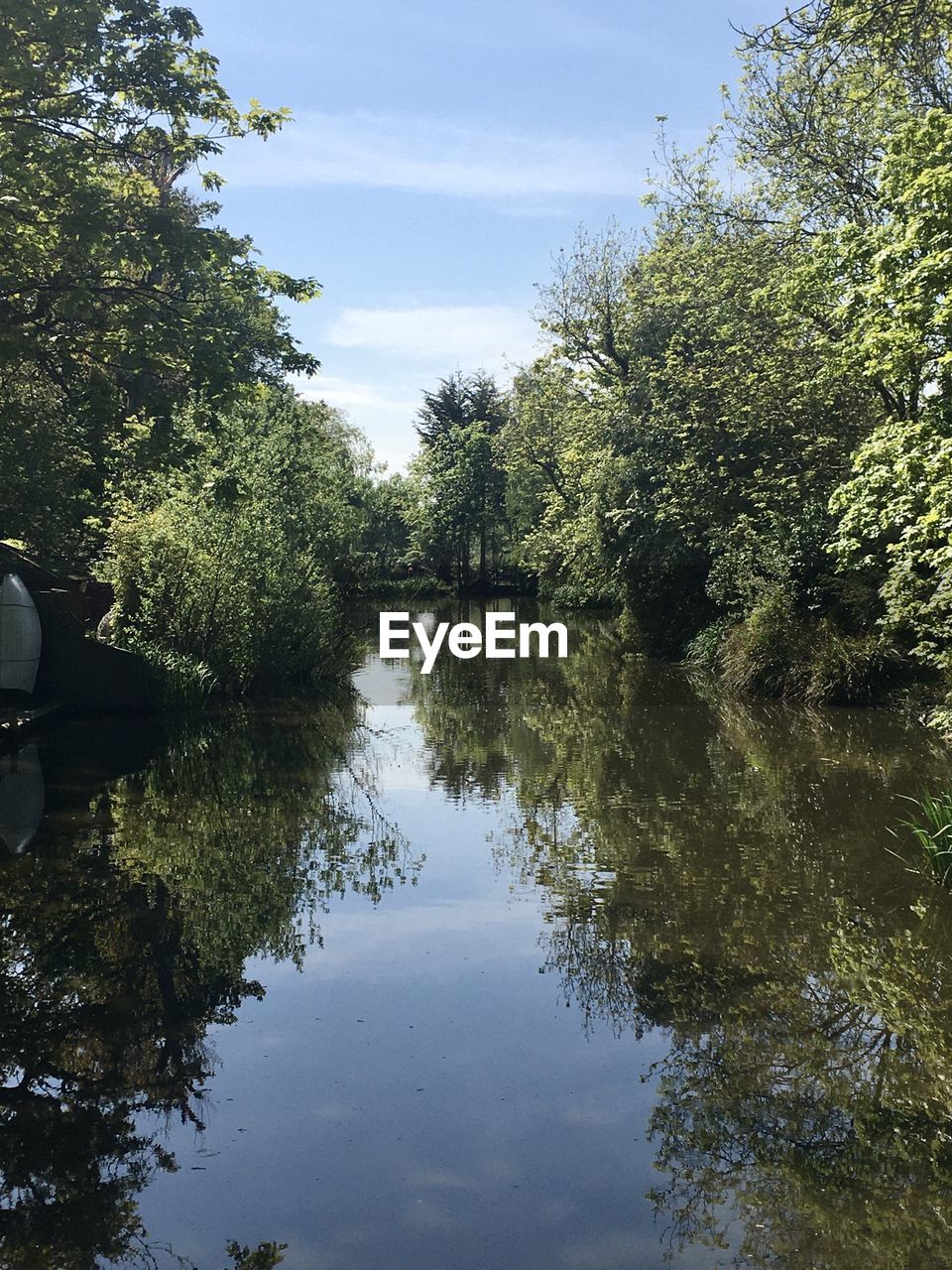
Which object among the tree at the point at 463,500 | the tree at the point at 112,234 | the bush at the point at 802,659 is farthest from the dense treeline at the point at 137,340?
the tree at the point at 463,500

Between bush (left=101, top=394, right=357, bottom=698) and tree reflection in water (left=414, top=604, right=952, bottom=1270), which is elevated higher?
bush (left=101, top=394, right=357, bottom=698)

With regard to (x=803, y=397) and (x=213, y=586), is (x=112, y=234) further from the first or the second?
(x=803, y=397)

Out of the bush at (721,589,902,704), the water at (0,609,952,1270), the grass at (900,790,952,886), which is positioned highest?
the bush at (721,589,902,704)

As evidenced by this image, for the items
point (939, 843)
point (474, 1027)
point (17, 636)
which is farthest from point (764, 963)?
point (17, 636)

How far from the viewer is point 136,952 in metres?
7.26

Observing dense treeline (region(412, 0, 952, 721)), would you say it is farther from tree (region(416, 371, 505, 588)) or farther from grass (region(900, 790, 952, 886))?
tree (region(416, 371, 505, 588))

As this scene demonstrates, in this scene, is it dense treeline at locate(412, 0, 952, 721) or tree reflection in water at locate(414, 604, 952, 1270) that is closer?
tree reflection in water at locate(414, 604, 952, 1270)

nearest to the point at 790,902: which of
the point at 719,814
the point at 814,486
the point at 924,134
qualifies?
the point at 719,814

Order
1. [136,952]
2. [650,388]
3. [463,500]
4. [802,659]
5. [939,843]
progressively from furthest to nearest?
[463,500] → [650,388] → [802,659] → [939,843] → [136,952]

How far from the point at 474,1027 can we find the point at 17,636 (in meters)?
13.0

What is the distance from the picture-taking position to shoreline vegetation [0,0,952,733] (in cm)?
1355

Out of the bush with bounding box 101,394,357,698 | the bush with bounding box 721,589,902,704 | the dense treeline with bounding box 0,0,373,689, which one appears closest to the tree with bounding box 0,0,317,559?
the dense treeline with bounding box 0,0,373,689

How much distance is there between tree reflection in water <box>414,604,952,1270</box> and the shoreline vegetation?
7.70ft

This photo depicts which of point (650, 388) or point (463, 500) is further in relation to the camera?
point (463, 500)
